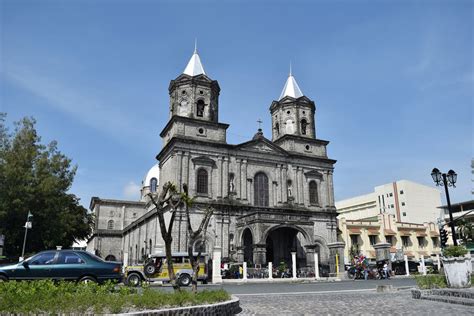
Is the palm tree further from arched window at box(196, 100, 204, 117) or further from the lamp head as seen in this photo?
arched window at box(196, 100, 204, 117)

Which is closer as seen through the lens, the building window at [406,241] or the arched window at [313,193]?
the arched window at [313,193]

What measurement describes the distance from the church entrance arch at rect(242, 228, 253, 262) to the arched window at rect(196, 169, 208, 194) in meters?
4.95

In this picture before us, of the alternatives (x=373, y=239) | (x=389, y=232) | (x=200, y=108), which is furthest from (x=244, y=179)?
(x=389, y=232)

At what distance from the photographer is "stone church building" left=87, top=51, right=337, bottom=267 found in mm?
32344

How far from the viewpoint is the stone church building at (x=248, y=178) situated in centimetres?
3234

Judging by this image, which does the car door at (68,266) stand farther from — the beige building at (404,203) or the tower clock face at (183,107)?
the beige building at (404,203)

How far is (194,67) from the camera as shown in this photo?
3722cm

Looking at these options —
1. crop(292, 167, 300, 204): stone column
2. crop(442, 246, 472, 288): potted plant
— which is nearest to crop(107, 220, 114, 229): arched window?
crop(292, 167, 300, 204): stone column

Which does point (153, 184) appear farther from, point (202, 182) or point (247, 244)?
point (247, 244)

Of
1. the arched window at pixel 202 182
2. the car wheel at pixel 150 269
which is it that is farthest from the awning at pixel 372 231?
the car wheel at pixel 150 269

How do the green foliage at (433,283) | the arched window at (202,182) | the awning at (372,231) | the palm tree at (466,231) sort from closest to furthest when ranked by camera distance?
1. the green foliage at (433,283)
2. the arched window at (202,182)
3. the palm tree at (466,231)
4. the awning at (372,231)

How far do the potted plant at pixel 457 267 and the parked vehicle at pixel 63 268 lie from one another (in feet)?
33.7

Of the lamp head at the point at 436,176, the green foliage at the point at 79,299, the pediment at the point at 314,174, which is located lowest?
the green foliage at the point at 79,299

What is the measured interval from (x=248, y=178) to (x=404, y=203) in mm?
46531
